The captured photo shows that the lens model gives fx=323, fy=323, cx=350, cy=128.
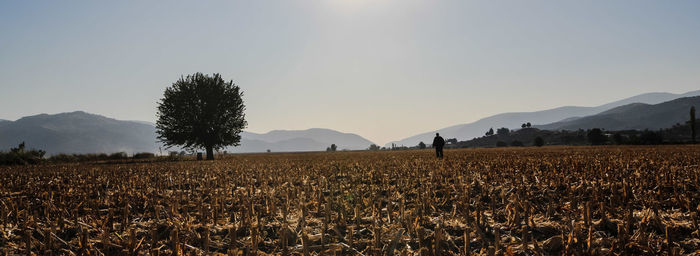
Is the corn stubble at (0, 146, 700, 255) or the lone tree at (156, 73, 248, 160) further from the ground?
the lone tree at (156, 73, 248, 160)

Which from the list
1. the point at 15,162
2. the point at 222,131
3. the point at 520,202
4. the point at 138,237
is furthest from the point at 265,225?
the point at 222,131

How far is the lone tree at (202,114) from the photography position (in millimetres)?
40562

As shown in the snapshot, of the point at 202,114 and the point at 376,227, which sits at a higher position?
the point at 202,114

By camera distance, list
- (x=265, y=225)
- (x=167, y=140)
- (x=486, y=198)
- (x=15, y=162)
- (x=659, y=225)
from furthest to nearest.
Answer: (x=167, y=140)
(x=15, y=162)
(x=486, y=198)
(x=265, y=225)
(x=659, y=225)

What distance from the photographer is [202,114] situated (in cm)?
4175

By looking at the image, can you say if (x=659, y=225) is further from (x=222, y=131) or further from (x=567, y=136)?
(x=567, y=136)

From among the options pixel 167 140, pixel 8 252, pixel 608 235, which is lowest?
pixel 608 235

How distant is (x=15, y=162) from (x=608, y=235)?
41.5m

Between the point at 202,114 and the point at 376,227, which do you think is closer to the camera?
the point at 376,227

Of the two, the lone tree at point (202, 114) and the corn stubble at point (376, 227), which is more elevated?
the lone tree at point (202, 114)

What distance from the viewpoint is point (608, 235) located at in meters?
4.02

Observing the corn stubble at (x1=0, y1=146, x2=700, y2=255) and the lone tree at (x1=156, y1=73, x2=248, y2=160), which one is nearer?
the corn stubble at (x1=0, y1=146, x2=700, y2=255)

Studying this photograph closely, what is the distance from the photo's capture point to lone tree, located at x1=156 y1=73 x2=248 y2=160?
40562 mm

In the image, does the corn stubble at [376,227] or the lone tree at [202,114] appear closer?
the corn stubble at [376,227]
